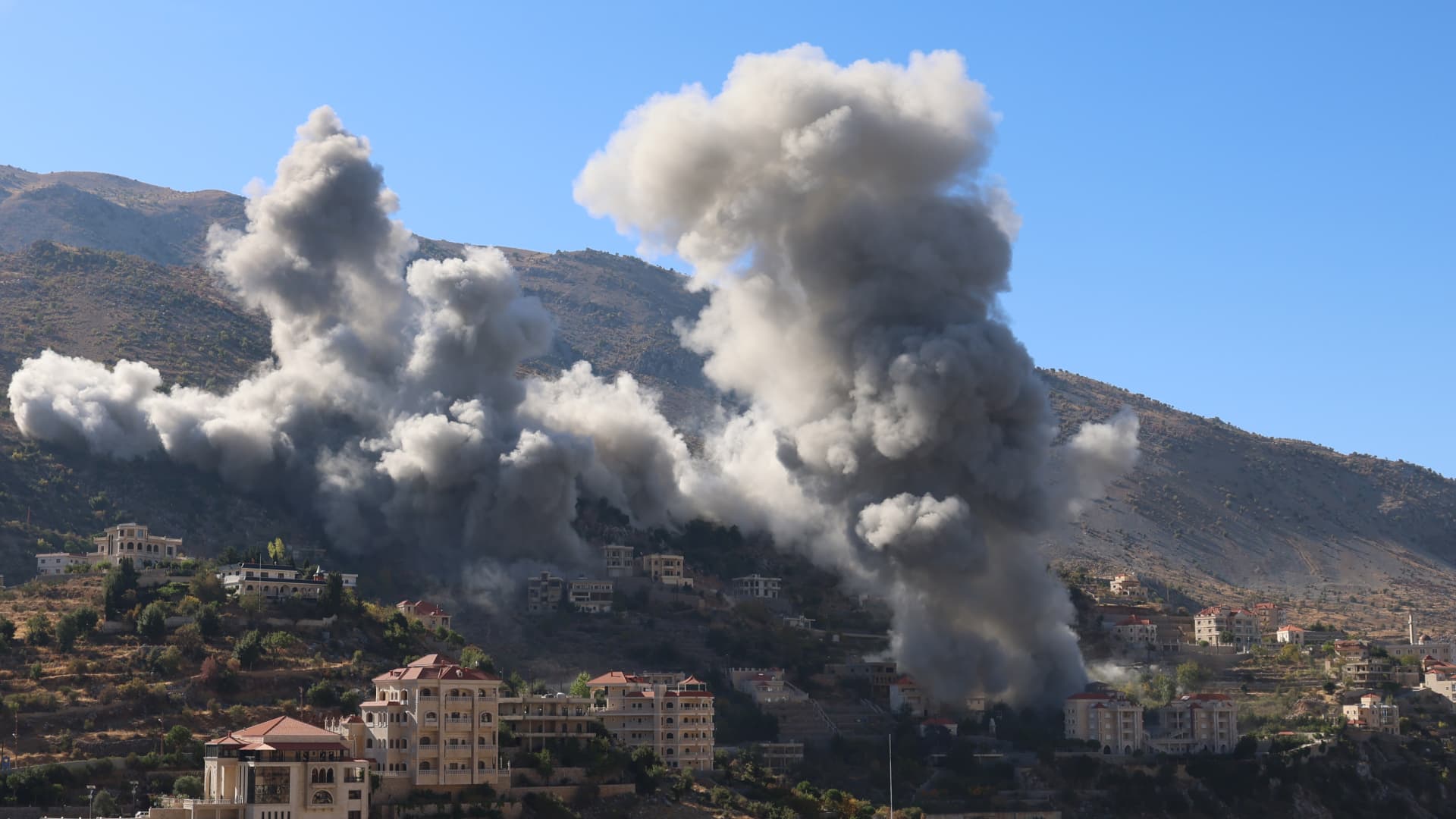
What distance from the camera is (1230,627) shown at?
13738 cm

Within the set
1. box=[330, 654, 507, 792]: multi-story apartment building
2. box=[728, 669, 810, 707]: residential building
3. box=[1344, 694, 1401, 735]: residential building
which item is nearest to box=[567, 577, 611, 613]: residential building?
box=[728, 669, 810, 707]: residential building

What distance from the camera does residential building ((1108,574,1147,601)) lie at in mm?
146250

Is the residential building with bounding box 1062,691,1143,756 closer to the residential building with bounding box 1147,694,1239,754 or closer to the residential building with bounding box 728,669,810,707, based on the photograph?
the residential building with bounding box 1147,694,1239,754

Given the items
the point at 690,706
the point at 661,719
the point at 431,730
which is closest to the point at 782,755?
the point at 690,706

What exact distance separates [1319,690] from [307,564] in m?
54.6

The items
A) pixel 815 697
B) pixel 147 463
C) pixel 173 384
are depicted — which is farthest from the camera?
pixel 173 384

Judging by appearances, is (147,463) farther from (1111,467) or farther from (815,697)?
(1111,467)

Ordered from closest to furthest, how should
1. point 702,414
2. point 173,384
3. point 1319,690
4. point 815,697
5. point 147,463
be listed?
point 815,697
point 1319,690
point 147,463
point 173,384
point 702,414

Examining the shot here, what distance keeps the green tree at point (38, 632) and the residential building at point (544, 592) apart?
30.6 m

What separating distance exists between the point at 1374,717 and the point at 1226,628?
1940cm

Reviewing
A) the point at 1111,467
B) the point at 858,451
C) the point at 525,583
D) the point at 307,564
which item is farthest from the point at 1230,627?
the point at 307,564

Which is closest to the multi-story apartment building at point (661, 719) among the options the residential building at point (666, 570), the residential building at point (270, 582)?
the residential building at point (270, 582)

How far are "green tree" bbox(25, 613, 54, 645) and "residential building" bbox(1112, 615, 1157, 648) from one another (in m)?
61.0

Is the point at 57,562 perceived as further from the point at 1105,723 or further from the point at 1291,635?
the point at 1291,635
